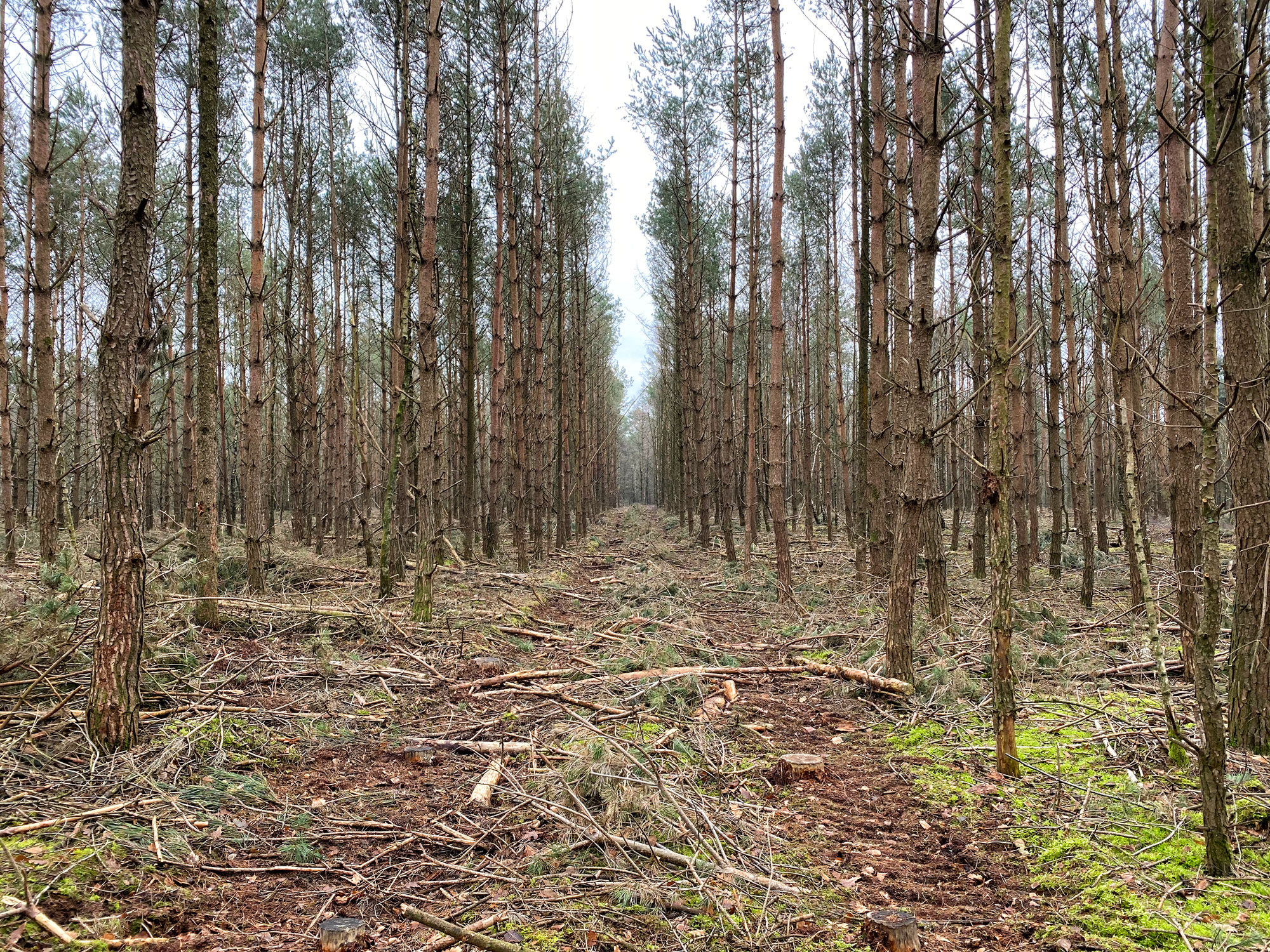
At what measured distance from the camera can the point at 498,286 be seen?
12133 millimetres

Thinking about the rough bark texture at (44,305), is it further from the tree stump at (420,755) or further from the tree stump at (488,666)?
the tree stump at (420,755)

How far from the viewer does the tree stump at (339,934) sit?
2.24m

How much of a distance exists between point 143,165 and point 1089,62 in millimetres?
10710

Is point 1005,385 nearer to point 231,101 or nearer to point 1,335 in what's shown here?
point 1,335

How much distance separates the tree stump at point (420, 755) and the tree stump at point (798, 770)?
1955mm

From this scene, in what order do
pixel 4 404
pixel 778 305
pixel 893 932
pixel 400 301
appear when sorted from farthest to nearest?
pixel 4 404, pixel 778 305, pixel 400 301, pixel 893 932

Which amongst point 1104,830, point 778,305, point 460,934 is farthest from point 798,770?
point 778,305

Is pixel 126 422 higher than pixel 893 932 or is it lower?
higher

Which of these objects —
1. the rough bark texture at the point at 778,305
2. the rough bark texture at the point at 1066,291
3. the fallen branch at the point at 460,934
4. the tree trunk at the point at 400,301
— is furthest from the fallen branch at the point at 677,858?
the rough bark texture at the point at 1066,291

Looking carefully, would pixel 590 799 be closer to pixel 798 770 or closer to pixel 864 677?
pixel 798 770

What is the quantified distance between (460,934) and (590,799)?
131 centimetres

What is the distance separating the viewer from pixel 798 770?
384cm

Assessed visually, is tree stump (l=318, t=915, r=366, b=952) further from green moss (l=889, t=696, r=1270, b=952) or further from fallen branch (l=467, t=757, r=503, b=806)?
green moss (l=889, t=696, r=1270, b=952)

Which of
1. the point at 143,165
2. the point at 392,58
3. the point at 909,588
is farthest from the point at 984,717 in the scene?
the point at 392,58
